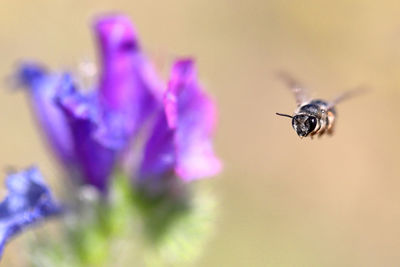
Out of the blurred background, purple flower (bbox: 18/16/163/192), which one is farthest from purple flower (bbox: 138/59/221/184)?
the blurred background

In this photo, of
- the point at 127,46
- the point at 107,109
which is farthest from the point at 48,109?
the point at 127,46

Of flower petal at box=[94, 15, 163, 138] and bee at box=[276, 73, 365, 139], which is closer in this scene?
bee at box=[276, 73, 365, 139]

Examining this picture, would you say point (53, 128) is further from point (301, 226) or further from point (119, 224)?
point (301, 226)

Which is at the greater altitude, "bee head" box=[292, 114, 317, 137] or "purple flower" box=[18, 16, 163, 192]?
"purple flower" box=[18, 16, 163, 192]

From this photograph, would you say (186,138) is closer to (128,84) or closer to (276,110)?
(128,84)

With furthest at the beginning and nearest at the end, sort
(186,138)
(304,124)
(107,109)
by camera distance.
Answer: (107,109)
(186,138)
(304,124)

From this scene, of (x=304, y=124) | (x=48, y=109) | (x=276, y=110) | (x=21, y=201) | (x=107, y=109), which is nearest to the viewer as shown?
(x=304, y=124)

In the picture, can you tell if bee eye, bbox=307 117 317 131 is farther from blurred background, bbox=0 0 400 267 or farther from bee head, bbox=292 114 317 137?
blurred background, bbox=0 0 400 267
